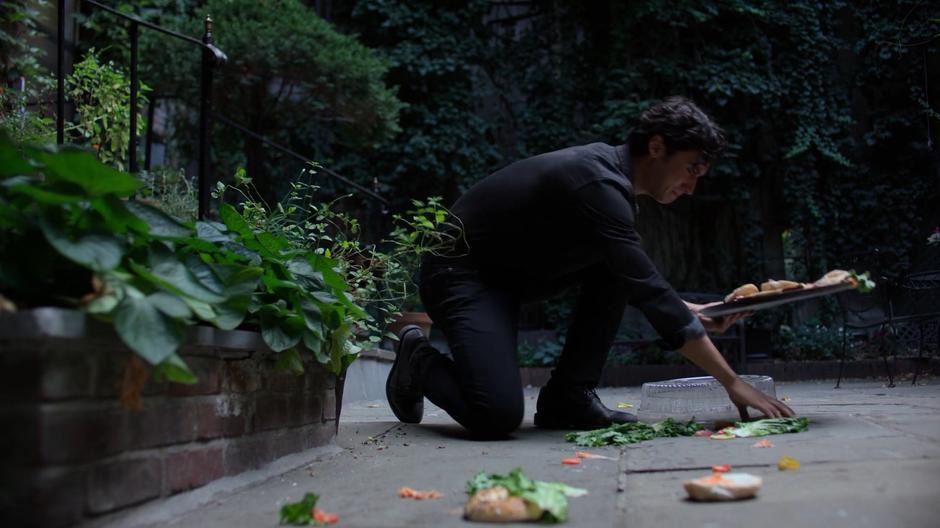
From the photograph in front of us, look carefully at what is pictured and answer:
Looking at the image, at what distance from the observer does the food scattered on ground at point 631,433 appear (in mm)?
2145

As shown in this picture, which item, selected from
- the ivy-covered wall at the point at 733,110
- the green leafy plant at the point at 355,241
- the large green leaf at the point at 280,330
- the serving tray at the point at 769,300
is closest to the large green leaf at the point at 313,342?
the large green leaf at the point at 280,330

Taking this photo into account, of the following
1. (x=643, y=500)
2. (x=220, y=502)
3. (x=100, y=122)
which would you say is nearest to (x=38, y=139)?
(x=100, y=122)

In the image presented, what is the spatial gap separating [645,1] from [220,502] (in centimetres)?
657

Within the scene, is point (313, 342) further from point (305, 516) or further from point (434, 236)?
point (434, 236)

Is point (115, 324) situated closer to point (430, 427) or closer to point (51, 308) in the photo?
point (51, 308)

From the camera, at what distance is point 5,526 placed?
1062 mm

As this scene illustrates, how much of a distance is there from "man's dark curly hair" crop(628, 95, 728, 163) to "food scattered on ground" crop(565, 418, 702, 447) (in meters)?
0.85

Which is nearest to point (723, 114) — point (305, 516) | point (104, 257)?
point (305, 516)

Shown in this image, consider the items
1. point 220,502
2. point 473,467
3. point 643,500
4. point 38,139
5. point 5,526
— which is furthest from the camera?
point 38,139

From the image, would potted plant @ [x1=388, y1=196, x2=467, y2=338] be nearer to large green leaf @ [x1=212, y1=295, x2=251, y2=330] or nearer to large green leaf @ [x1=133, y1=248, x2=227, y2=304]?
large green leaf @ [x1=212, y1=295, x2=251, y2=330]

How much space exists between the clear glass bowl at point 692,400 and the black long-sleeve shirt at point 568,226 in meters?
0.48

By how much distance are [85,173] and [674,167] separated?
1797 mm

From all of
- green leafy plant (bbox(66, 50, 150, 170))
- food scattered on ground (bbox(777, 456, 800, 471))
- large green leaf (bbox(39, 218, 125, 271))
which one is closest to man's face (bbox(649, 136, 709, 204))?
food scattered on ground (bbox(777, 456, 800, 471))

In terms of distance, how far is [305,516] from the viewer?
1.27m
